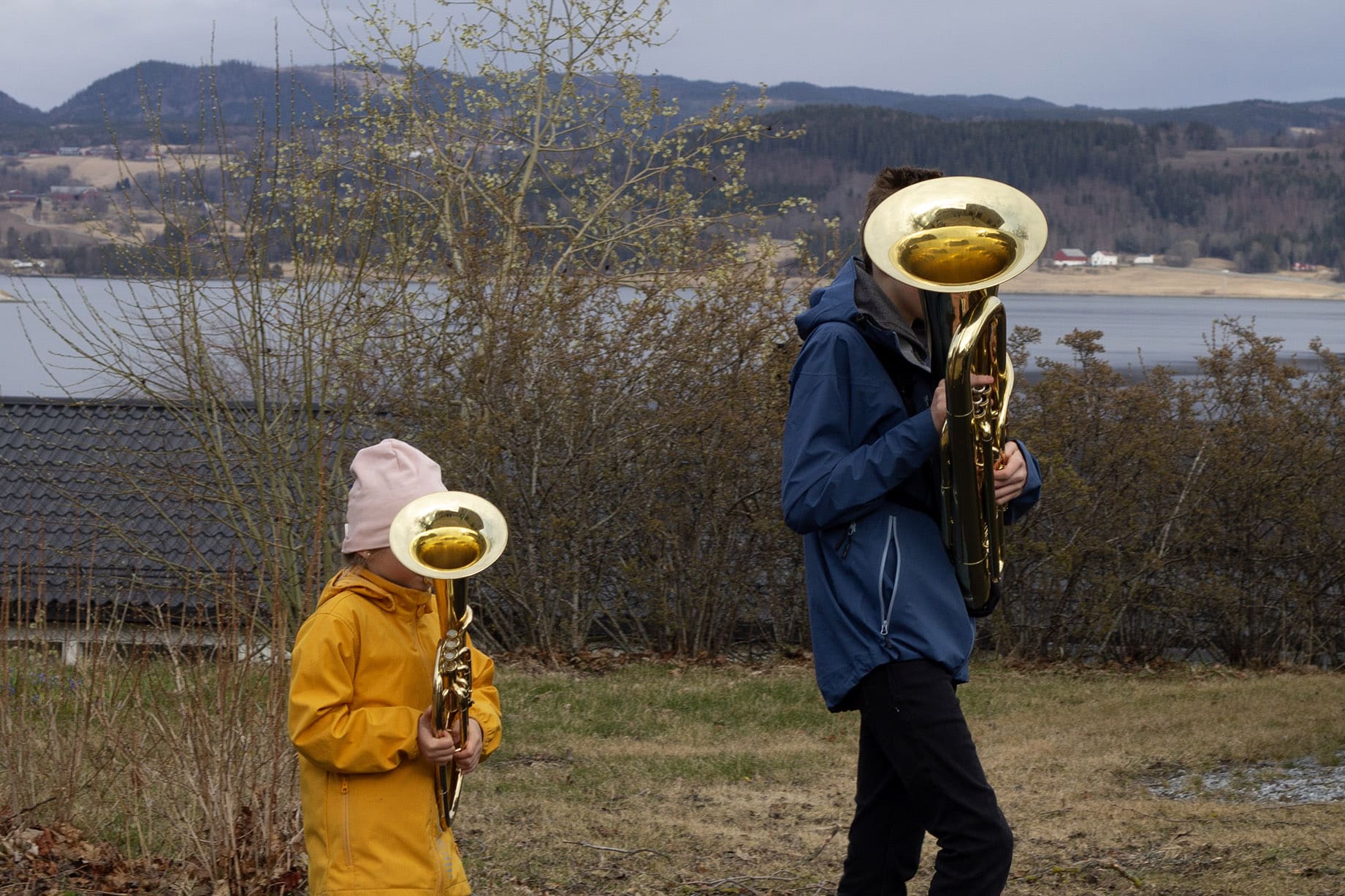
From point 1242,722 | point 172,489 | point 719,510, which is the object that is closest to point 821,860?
point 1242,722

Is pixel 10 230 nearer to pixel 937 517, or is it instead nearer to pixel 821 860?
pixel 821 860

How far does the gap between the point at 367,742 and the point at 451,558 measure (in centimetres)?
42

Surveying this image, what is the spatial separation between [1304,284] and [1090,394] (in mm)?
55110

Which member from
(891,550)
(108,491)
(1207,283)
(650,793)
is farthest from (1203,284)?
(891,550)

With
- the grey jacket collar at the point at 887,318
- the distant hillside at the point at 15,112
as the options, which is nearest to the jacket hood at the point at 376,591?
the grey jacket collar at the point at 887,318

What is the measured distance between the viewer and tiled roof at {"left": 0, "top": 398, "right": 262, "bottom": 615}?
36.0ft

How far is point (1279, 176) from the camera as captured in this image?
2613 inches

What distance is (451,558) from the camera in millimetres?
2445

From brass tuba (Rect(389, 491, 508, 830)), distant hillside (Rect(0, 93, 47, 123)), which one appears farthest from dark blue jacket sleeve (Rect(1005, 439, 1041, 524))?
distant hillside (Rect(0, 93, 47, 123))

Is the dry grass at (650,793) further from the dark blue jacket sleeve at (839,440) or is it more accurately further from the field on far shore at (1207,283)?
the field on far shore at (1207,283)

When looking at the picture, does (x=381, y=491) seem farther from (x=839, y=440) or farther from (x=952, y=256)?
(x=952, y=256)

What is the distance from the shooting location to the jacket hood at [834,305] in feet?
9.23

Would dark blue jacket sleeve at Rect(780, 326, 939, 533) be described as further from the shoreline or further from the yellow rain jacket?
the shoreline

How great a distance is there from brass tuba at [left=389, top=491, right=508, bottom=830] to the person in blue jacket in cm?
65
